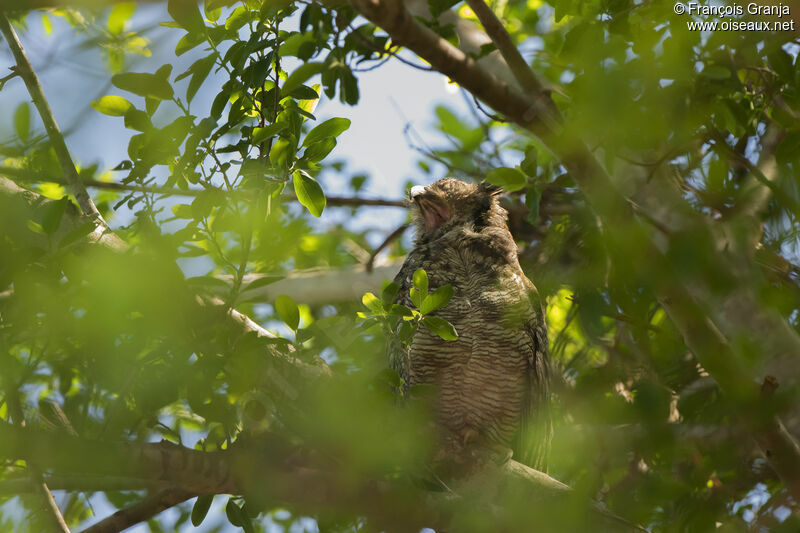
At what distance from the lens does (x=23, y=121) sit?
5.41 feet

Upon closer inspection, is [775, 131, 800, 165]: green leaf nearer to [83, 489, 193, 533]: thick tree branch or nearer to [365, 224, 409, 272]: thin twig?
[83, 489, 193, 533]: thick tree branch

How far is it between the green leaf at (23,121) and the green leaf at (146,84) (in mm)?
259

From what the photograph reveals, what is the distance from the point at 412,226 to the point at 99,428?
2.93 metres

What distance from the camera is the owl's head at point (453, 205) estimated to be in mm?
3896

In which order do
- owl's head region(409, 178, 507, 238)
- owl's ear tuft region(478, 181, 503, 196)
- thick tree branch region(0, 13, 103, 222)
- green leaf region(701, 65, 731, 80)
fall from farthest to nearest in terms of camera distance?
owl's ear tuft region(478, 181, 503, 196) < owl's head region(409, 178, 507, 238) < green leaf region(701, 65, 731, 80) < thick tree branch region(0, 13, 103, 222)

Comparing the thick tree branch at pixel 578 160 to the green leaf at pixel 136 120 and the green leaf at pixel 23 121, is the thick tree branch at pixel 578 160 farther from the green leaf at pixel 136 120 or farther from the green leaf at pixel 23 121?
the green leaf at pixel 23 121

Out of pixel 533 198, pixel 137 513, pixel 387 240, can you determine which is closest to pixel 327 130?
pixel 533 198

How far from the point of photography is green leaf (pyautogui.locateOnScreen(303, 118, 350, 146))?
1.99 metres

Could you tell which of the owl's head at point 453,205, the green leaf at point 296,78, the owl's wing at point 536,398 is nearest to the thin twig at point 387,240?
the owl's head at point 453,205

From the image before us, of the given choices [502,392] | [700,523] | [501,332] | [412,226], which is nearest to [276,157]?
[700,523]

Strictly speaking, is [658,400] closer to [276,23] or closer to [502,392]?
[276,23]

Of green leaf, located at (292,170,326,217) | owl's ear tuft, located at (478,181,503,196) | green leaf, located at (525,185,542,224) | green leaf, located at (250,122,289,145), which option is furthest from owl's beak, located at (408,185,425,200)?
green leaf, located at (250,122,289,145)

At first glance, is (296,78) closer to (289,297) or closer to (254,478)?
(289,297)

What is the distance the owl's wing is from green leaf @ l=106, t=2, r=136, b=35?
2.14m
